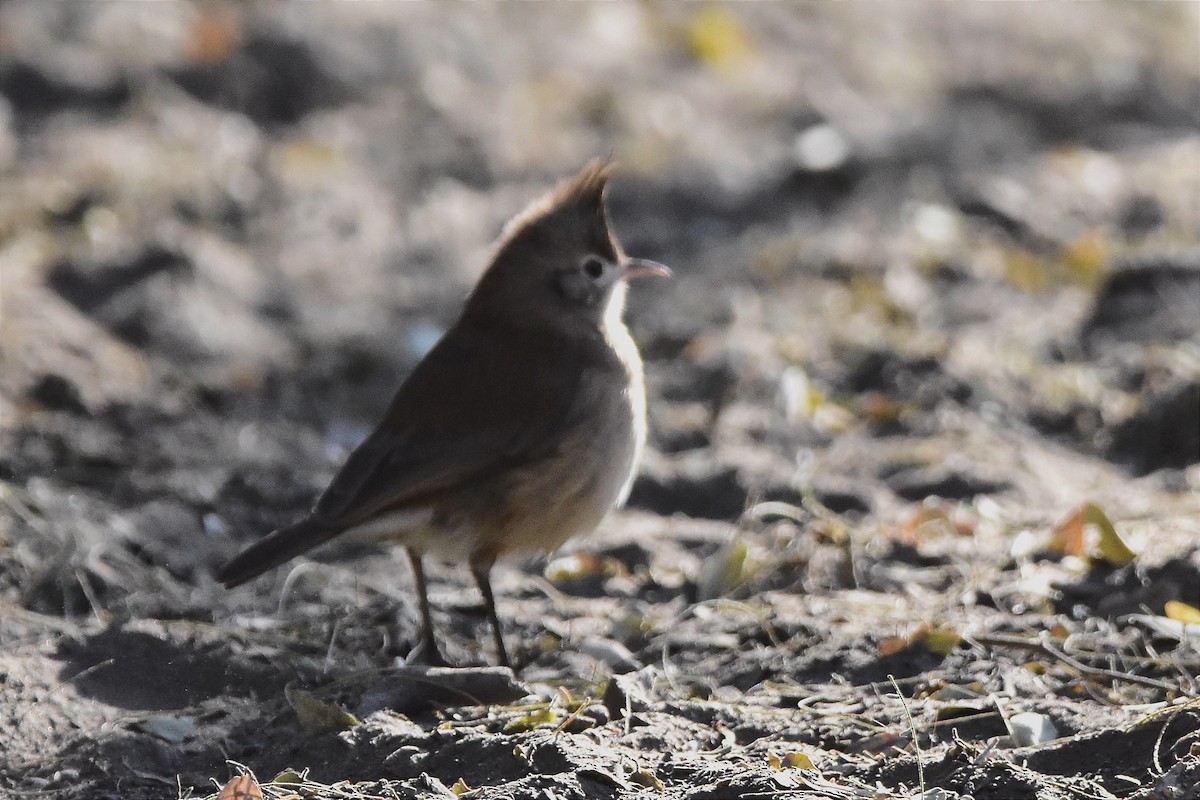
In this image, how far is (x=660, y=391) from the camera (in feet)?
22.6

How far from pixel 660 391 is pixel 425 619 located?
7.47 ft

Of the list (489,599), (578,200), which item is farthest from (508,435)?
(578,200)

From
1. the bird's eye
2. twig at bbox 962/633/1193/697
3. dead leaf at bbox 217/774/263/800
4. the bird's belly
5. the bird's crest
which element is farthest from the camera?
the bird's eye

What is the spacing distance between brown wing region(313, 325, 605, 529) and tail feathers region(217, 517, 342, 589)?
0.05 m

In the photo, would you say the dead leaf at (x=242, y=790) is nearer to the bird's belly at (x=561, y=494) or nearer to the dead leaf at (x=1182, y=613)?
the bird's belly at (x=561, y=494)

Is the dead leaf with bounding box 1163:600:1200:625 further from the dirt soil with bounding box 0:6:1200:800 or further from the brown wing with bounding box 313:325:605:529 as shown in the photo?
the brown wing with bounding box 313:325:605:529

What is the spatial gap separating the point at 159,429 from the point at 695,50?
5.19 metres

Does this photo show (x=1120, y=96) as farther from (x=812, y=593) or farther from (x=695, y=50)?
(x=812, y=593)

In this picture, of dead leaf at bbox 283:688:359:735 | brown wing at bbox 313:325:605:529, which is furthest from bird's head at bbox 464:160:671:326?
dead leaf at bbox 283:688:359:735

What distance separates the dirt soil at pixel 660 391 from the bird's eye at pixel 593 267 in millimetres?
896

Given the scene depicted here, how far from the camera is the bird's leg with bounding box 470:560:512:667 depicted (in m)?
4.78

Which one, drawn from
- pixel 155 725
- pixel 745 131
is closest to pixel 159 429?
pixel 155 725

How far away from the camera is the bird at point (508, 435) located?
15.7ft

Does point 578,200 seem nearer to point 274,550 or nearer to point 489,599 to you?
point 489,599
